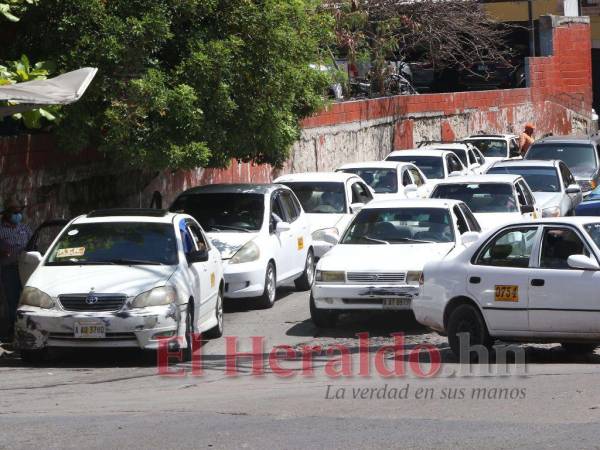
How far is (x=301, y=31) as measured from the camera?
18.3 metres

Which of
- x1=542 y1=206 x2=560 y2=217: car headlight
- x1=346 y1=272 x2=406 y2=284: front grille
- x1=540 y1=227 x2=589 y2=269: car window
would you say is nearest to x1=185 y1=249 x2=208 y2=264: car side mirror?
x1=346 y1=272 x2=406 y2=284: front grille

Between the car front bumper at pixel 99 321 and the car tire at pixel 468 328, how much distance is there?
2.97 m

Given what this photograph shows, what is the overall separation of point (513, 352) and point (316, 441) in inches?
216

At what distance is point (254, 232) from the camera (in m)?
17.1

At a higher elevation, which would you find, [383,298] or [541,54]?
A: [541,54]

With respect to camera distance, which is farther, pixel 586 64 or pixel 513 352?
pixel 586 64

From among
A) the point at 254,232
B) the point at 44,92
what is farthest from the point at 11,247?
the point at 254,232

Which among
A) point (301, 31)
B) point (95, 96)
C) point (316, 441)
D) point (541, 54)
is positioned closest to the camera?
point (316, 441)

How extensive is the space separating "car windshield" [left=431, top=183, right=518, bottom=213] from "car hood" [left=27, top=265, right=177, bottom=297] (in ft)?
25.6

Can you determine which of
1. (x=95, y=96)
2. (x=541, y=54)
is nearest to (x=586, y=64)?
(x=541, y=54)

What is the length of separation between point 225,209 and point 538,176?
28.0 ft

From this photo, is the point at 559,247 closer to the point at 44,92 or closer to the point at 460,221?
the point at 460,221

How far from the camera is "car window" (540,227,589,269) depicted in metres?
11.9

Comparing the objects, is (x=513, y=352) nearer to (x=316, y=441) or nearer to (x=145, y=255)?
(x=145, y=255)
